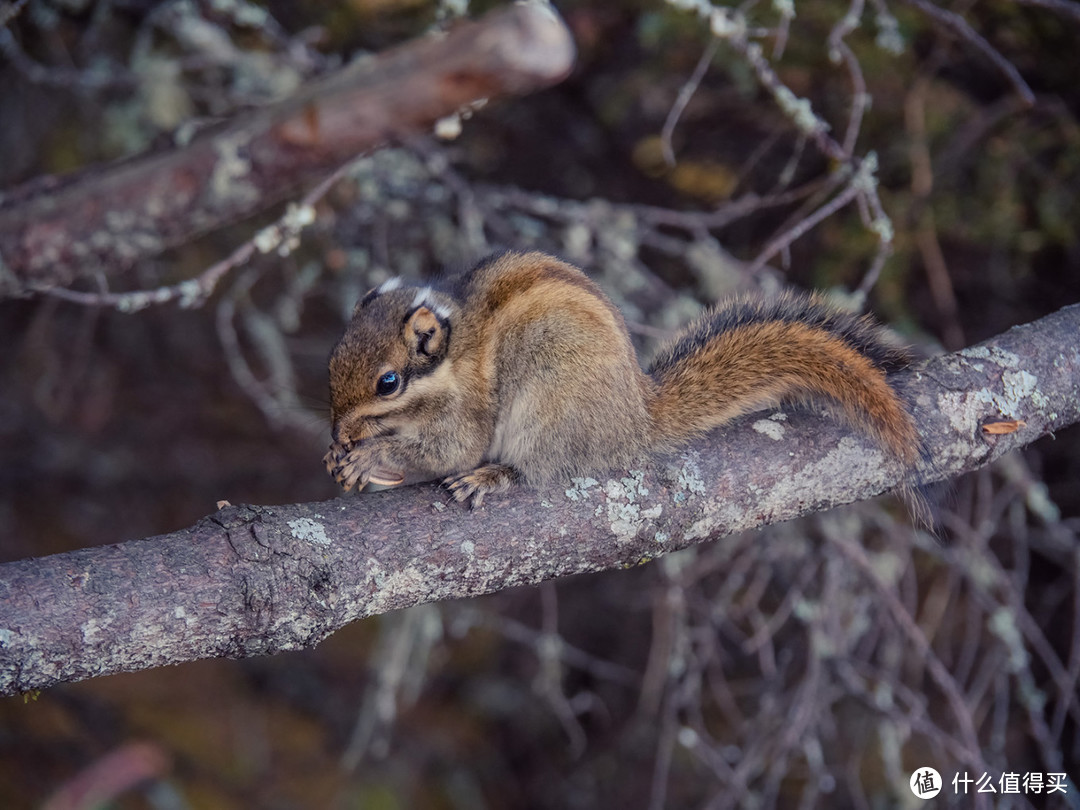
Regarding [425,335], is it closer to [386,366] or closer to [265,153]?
[386,366]

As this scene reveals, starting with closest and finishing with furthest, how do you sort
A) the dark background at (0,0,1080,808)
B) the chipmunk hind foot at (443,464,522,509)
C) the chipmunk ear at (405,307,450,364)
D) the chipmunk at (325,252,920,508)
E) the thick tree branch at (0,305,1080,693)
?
the thick tree branch at (0,305,1080,693) → the chipmunk hind foot at (443,464,522,509) → the chipmunk at (325,252,920,508) → the chipmunk ear at (405,307,450,364) → the dark background at (0,0,1080,808)

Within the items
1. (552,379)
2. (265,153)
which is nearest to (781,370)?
(552,379)

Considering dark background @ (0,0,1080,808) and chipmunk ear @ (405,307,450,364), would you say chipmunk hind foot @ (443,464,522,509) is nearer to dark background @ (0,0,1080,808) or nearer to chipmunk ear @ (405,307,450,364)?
chipmunk ear @ (405,307,450,364)

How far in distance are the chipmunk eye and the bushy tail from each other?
1.78 ft

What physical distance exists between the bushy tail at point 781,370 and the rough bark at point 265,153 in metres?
0.73

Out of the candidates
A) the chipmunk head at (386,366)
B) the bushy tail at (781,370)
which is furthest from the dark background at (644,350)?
the bushy tail at (781,370)

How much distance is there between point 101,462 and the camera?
10.0 feet

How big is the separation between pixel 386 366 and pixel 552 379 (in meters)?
0.35

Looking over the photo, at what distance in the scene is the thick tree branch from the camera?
3.87 ft

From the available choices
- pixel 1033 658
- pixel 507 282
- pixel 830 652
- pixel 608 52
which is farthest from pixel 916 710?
pixel 608 52

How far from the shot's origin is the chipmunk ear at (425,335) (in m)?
1.74

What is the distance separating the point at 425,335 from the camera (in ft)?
5.75

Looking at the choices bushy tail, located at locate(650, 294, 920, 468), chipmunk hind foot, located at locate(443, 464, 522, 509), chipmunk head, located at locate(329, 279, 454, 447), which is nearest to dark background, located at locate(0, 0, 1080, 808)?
chipmunk head, located at locate(329, 279, 454, 447)

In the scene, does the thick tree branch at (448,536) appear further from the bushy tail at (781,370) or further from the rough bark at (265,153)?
the rough bark at (265,153)
